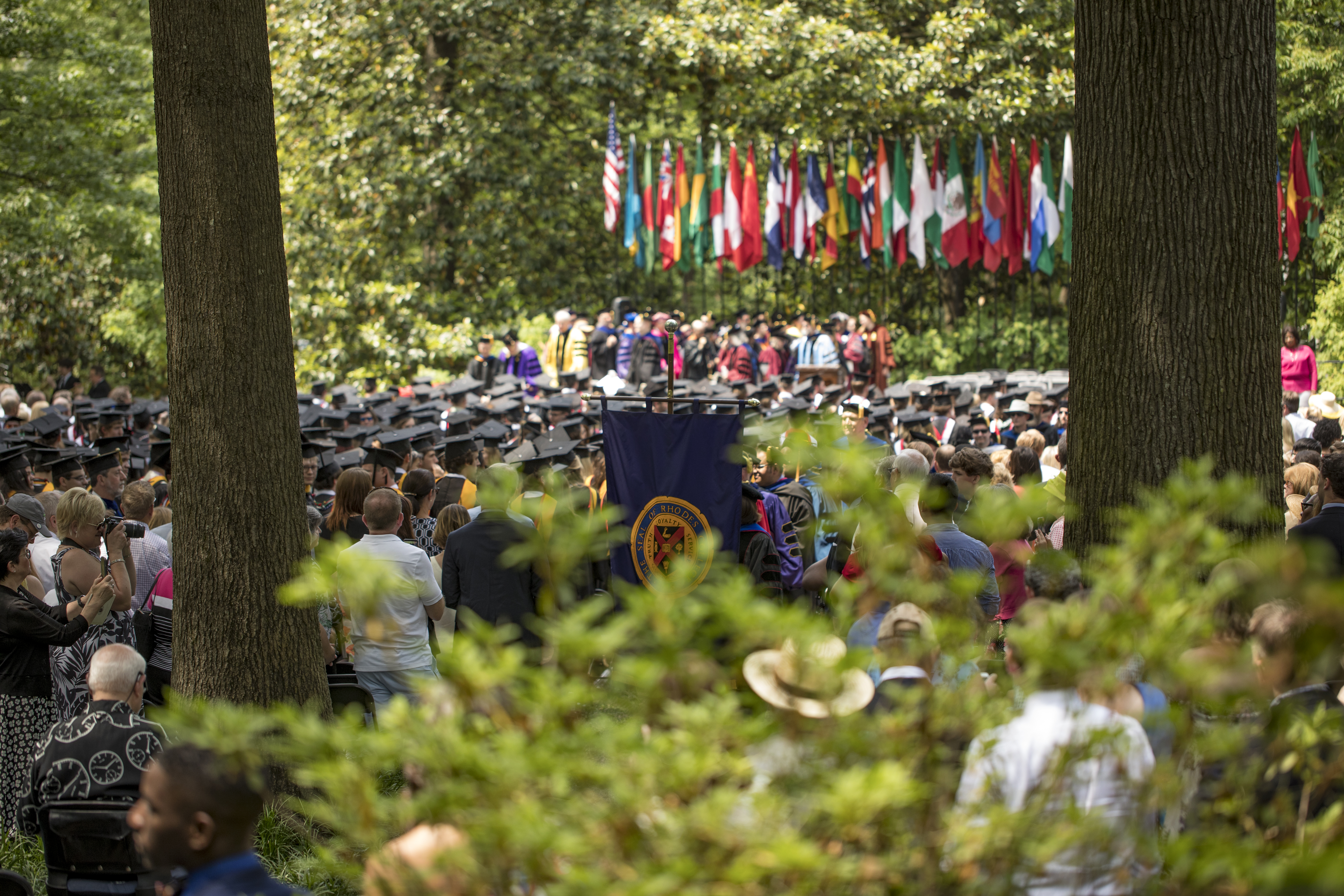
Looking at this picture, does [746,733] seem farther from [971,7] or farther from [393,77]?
[971,7]

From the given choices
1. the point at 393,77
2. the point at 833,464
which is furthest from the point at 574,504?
the point at 393,77

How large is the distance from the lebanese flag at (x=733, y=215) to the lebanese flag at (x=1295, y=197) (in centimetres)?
934

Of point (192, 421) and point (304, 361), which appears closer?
point (192, 421)

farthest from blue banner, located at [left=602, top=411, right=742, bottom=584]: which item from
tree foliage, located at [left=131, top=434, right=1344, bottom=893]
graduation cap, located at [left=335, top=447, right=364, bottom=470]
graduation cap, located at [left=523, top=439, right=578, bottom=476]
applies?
tree foliage, located at [left=131, top=434, right=1344, bottom=893]

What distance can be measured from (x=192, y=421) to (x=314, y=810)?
11.6 feet

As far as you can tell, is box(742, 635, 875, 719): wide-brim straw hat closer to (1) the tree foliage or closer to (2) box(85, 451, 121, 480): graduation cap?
(1) the tree foliage

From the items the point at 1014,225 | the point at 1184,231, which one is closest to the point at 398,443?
the point at 1184,231

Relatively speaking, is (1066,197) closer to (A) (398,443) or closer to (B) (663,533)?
(A) (398,443)

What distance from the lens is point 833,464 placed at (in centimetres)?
234

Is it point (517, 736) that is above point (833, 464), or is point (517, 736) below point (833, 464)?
below

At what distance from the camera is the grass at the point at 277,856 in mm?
4949

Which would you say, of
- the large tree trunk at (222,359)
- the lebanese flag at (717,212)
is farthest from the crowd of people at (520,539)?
the lebanese flag at (717,212)

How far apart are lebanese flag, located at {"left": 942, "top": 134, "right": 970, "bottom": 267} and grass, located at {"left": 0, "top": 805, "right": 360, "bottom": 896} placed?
1866 centimetres

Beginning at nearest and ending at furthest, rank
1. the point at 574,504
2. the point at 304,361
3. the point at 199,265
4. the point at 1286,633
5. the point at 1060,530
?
1. the point at 574,504
2. the point at 1286,633
3. the point at 199,265
4. the point at 1060,530
5. the point at 304,361
